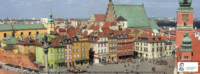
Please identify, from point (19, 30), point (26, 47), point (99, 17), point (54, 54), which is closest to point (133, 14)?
point (99, 17)

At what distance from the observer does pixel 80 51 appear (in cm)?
6328

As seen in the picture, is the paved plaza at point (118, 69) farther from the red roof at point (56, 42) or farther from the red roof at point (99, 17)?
the red roof at point (99, 17)

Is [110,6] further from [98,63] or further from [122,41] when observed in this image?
[98,63]

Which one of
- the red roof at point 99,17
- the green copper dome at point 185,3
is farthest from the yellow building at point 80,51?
the red roof at point 99,17

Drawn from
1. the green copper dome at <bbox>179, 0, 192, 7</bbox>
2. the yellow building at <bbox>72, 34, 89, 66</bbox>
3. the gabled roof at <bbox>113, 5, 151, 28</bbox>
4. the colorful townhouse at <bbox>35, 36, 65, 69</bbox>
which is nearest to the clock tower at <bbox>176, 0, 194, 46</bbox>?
the green copper dome at <bbox>179, 0, 192, 7</bbox>

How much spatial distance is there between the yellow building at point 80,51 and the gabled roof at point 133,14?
124 ft

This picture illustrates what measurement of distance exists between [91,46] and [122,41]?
957cm

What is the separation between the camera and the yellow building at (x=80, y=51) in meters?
62.2

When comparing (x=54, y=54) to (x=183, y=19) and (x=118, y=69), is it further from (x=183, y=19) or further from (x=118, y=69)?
(x=183, y=19)

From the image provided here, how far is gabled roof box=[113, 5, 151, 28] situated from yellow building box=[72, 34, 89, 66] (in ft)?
124

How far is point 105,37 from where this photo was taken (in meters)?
67.3

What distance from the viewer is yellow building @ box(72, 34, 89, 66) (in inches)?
2450

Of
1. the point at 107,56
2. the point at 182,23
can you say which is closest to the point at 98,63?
the point at 107,56

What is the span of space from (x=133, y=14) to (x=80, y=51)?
45.4 meters
